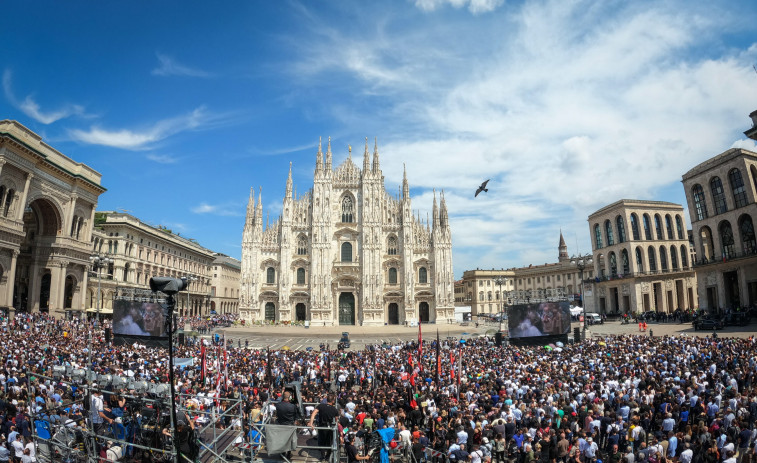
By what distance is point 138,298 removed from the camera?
32.4 metres

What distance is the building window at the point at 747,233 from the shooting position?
3731cm

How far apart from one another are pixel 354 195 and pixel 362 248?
740 centimetres

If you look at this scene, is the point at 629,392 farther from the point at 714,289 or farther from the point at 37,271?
the point at 37,271

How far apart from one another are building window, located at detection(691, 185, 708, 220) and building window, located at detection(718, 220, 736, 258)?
1.80m

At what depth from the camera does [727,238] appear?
131 feet

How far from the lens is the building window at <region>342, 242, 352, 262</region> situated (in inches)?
2250

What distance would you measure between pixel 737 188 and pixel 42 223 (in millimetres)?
60749

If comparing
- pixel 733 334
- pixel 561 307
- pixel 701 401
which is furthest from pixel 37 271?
pixel 733 334

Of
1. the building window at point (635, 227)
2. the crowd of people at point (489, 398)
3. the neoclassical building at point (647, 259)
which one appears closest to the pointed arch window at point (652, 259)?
the neoclassical building at point (647, 259)

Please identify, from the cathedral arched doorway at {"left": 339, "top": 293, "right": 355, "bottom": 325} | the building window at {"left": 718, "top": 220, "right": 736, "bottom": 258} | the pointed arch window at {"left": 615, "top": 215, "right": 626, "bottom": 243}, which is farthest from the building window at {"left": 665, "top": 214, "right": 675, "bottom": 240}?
the cathedral arched doorway at {"left": 339, "top": 293, "right": 355, "bottom": 325}

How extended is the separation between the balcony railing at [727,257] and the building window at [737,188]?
13.2 feet

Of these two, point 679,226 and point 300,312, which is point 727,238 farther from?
point 300,312

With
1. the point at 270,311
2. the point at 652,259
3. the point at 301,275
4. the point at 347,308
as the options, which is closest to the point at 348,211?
the point at 301,275

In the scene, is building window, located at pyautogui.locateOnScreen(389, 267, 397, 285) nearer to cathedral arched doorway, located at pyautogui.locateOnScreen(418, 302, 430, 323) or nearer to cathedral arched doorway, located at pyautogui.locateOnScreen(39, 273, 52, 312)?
cathedral arched doorway, located at pyautogui.locateOnScreen(418, 302, 430, 323)
